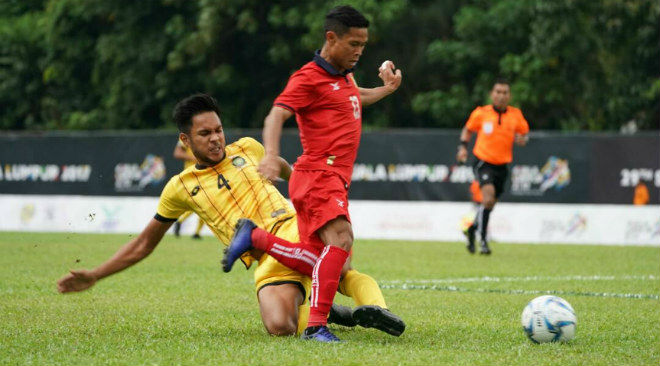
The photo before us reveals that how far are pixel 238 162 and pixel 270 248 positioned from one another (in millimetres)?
971

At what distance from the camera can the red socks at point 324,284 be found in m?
6.20

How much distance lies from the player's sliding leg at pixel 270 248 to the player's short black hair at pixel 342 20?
127 cm

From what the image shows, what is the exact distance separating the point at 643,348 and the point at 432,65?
25.5 meters

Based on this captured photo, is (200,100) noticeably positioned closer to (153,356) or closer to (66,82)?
(153,356)

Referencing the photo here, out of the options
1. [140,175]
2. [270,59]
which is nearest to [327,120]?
[140,175]

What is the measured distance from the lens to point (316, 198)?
6316 millimetres

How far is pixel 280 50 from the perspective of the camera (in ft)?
98.6

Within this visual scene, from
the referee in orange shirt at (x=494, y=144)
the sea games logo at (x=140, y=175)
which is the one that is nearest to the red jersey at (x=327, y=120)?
the referee in orange shirt at (x=494, y=144)

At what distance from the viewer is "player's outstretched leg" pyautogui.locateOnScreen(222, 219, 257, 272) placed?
621 centimetres

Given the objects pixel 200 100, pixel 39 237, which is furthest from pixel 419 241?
pixel 200 100

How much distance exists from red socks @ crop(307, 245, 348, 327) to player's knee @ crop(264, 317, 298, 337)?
359 mm

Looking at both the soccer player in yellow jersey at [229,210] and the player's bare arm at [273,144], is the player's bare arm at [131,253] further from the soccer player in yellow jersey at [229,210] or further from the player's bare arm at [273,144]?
the player's bare arm at [273,144]

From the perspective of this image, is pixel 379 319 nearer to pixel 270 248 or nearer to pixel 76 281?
pixel 270 248

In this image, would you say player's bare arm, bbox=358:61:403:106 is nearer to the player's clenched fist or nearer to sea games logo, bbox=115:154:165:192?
the player's clenched fist
